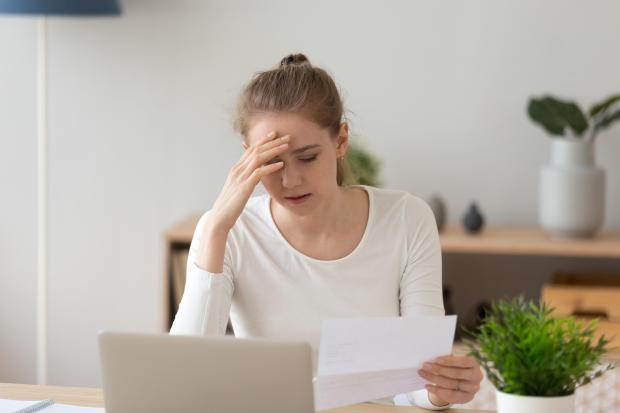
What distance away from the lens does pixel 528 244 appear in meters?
3.03

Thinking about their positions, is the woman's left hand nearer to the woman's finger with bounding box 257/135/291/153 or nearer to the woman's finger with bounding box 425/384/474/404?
the woman's finger with bounding box 425/384/474/404

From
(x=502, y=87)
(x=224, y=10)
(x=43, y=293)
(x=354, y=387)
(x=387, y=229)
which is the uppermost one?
(x=224, y=10)

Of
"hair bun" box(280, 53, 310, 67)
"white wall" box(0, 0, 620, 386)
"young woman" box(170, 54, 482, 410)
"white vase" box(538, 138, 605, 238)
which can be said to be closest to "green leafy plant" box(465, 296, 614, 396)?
"young woman" box(170, 54, 482, 410)

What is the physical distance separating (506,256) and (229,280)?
5.43ft

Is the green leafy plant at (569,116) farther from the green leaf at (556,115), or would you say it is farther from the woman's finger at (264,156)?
the woman's finger at (264,156)

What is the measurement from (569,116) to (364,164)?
0.64 m

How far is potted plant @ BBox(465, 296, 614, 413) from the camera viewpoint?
1334mm

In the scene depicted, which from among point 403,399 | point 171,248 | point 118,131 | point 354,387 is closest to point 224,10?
point 118,131

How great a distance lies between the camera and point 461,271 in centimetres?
344

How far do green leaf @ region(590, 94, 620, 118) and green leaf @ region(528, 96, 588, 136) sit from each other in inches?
1.3

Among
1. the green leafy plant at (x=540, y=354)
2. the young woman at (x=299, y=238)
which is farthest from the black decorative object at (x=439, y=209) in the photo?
the green leafy plant at (x=540, y=354)

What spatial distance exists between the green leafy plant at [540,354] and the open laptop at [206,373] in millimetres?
258

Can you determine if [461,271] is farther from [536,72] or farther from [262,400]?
[262,400]

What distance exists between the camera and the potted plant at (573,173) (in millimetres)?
3078
